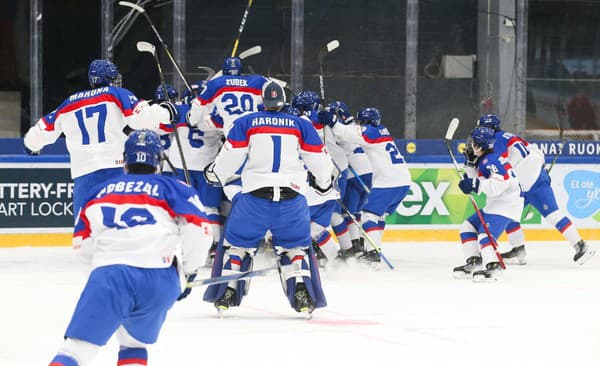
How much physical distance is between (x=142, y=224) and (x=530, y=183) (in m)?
6.10

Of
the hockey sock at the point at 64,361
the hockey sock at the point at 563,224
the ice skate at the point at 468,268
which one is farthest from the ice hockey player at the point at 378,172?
the hockey sock at the point at 64,361

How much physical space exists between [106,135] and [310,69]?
5.58 metres

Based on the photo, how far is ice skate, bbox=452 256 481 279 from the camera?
863cm

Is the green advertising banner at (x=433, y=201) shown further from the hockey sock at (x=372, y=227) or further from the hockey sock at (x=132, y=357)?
the hockey sock at (x=132, y=357)

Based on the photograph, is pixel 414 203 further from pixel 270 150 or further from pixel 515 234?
pixel 270 150

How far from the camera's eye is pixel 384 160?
972 cm

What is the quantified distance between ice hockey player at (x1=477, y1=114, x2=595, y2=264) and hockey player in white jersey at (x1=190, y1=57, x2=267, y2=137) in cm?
183

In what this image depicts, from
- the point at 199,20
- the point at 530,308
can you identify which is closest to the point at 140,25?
the point at 199,20

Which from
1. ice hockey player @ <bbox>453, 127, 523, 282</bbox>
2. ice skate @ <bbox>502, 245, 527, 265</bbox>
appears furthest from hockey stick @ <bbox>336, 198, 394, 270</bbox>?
ice skate @ <bbox>502, 245, 527, 265</bbox>

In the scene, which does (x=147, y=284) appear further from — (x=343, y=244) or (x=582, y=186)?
(x=582, y=186)

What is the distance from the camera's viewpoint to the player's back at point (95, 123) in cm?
764

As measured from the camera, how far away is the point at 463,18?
533 inches

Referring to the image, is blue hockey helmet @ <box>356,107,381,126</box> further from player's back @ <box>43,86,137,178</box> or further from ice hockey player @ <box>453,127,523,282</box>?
player's back @ <box>43,86,137,178</box>

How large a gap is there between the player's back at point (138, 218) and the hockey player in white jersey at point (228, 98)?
460 cm
